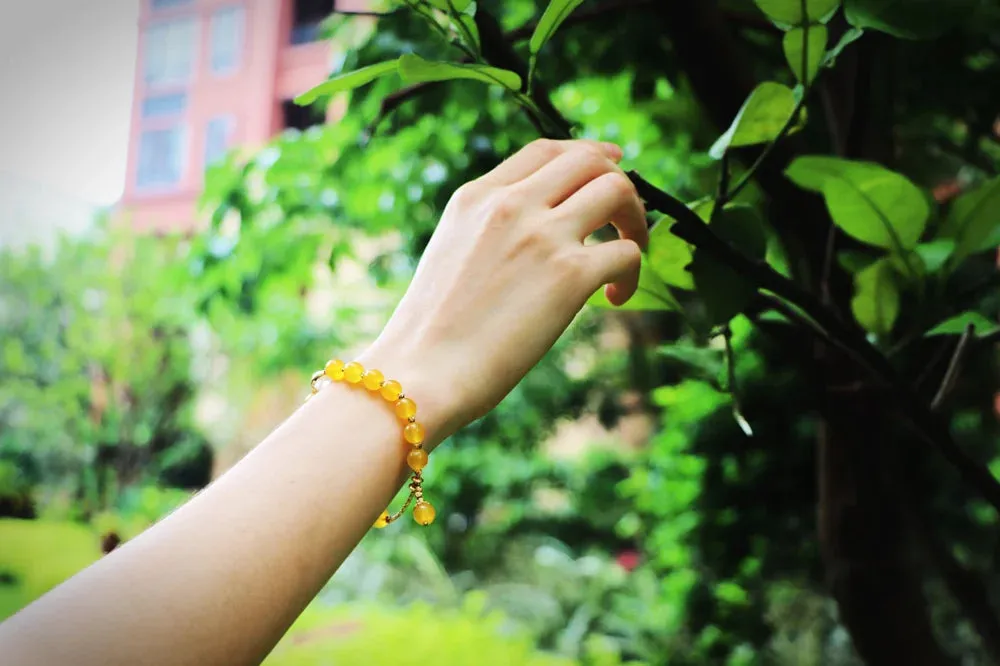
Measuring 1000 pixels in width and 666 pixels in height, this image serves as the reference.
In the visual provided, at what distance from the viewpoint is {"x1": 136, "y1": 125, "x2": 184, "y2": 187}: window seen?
3.14 meters

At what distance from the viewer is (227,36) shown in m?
3.01

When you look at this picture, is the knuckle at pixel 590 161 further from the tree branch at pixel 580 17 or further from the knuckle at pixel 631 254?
the tree branch at pixel 580 17

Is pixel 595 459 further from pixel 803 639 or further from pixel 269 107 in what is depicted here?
pixel 269 107

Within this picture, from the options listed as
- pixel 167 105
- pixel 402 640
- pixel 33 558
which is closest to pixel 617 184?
pixel 33 558

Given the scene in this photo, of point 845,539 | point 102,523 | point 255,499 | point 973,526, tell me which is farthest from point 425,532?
point 255,499

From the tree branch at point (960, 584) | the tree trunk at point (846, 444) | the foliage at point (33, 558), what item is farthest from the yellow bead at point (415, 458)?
the foliage at point (33, 558)

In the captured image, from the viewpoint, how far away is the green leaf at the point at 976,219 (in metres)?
0.38

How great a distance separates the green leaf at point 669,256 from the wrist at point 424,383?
Result: 123 mm

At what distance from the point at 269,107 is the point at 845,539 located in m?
2.85

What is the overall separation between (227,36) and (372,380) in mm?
3127

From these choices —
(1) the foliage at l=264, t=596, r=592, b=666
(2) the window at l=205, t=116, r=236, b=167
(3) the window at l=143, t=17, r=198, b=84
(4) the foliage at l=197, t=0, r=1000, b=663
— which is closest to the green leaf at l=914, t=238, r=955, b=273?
(4) the foliage at l=197, t=0, r=1000, b=663

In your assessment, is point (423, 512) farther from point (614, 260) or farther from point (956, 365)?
point (956, 365)

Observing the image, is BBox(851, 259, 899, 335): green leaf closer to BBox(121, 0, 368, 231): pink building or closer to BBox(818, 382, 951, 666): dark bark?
BBox(818, 382, 951, 666): dark bark

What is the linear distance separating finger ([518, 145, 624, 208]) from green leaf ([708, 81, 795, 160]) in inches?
2.2
